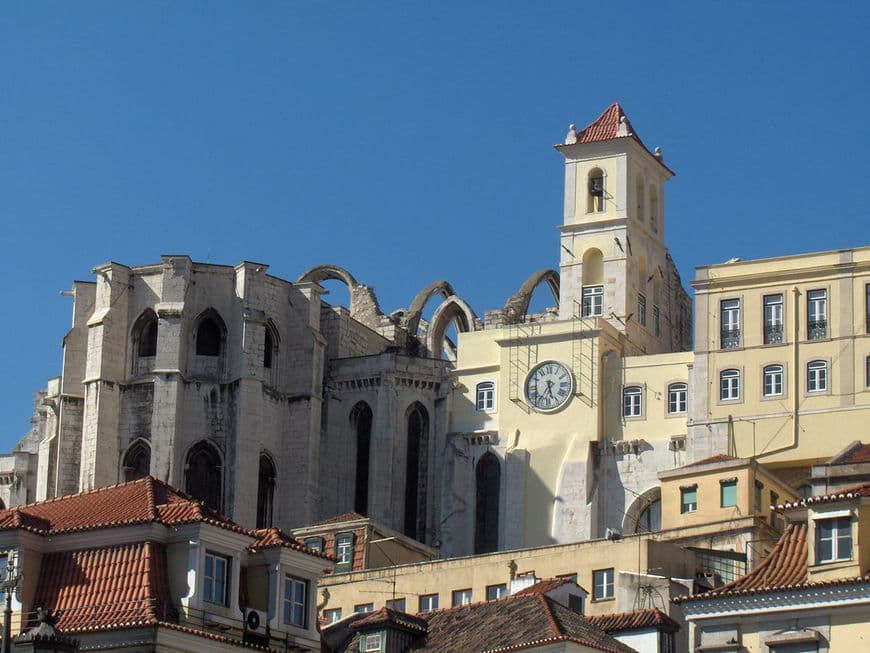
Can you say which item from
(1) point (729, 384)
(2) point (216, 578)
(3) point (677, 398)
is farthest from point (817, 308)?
(2) point (216, 578)

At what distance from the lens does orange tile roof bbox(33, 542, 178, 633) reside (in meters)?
43.1

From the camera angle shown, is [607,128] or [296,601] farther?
[607,128]

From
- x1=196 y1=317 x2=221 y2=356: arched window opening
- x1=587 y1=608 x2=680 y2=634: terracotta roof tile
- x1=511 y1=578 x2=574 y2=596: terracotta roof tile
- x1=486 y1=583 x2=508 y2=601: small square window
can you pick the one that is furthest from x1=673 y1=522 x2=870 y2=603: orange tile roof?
x1=196 y1=317 x2=221 y2=356: arched window opening

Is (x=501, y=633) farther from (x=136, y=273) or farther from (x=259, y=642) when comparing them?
(x=136, y=273)

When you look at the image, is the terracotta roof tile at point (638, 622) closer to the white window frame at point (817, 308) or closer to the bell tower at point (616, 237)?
the white window frame at point (817, 308)

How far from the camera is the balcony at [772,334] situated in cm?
8694

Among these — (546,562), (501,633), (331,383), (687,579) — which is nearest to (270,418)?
(331,383)

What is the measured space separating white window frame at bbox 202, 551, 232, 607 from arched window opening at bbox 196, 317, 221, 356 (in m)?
49.6

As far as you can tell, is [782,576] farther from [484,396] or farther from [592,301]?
[592,301]

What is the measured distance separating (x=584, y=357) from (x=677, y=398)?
401 centimetres

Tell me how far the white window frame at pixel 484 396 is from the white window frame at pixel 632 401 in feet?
17.5

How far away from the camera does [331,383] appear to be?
3824 inches

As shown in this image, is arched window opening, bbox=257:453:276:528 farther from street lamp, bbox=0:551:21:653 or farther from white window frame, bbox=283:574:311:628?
street lamp, bbox=0:551:21:653

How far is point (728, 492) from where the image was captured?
76.8m
